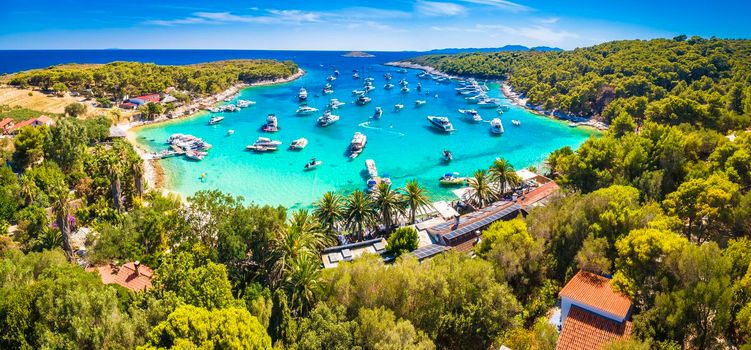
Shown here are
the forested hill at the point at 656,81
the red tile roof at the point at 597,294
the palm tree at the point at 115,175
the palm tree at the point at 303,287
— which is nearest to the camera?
the red tile roof at the point at 597,294

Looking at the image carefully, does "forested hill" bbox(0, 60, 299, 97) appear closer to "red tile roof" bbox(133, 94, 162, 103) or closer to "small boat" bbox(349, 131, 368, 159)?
"red tile roof" bbox(133, 94, 162, 103)

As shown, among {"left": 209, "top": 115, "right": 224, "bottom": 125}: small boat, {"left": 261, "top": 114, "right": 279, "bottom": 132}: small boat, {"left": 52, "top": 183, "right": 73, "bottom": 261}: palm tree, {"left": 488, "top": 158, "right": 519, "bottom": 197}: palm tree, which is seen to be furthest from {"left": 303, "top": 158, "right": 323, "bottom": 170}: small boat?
{"left": 209, "top": 115, "right": 224, "bottom": 125}: small boat

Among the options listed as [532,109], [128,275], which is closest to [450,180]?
[128,275]

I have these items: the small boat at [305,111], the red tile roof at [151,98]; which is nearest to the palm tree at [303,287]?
the small boat at [305,111]

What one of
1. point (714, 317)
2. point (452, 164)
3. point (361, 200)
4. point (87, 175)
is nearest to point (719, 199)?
point (714, 317)

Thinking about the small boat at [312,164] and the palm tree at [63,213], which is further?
the small boat at [312,164]

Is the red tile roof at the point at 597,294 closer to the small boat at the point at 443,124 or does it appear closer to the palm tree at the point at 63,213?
the palm tree at the point at 63,213
